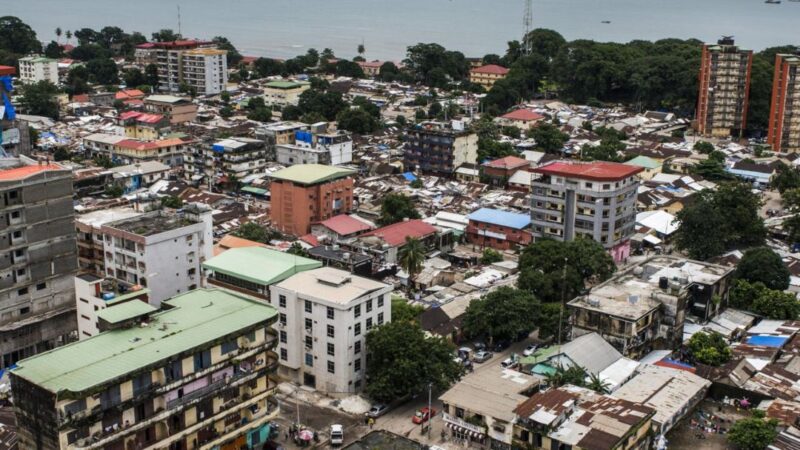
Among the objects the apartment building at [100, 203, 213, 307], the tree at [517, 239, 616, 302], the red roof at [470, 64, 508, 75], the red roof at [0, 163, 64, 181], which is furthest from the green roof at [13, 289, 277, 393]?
the red roof at [470, 64, 508, 75]

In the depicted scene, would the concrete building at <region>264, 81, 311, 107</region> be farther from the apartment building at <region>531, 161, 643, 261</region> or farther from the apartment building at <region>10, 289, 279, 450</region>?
the apartment building at <region>10, 289, 279, 450</region>

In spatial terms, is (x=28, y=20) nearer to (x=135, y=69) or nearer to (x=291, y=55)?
(x=291, y=55)

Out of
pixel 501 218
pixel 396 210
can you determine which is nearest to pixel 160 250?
pixel 396 210

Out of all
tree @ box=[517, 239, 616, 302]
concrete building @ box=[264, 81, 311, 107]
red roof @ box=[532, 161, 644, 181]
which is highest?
concrete building @ box=[264, 81, 311, 107]

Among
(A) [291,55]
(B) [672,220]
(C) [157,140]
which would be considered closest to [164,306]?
(B) [672,220]

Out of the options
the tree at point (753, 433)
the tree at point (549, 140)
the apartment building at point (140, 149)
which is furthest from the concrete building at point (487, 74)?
the tree at point (753, 433)

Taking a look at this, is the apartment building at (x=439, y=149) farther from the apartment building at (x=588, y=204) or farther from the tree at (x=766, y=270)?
the tree at (x=766, y=270)
